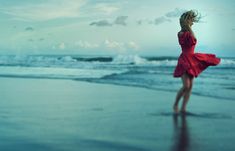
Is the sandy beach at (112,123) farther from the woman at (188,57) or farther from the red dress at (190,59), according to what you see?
the red dress at (190,59)

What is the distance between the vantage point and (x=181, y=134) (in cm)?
638

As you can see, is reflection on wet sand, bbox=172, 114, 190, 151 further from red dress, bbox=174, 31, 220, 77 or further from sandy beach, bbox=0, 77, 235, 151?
red dress, bbox=174, 31, 220, 77

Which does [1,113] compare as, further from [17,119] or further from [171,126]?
[171,126]

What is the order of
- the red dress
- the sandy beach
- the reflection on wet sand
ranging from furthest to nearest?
the red dress < the sandy beach < the reflection on wet sand

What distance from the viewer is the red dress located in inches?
326

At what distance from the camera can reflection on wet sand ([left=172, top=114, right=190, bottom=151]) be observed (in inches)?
218

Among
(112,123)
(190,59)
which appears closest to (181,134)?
(112,123)

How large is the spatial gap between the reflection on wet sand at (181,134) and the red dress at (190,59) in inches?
34.0

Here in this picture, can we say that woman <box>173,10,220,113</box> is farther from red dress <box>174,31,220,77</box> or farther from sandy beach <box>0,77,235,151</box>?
sandy beach <box>0,77,235,151</box>

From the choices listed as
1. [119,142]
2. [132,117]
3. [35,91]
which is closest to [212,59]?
[132,117]

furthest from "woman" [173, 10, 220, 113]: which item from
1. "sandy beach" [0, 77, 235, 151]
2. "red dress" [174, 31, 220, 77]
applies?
"sandy beach" [0, 77, 235, 151]

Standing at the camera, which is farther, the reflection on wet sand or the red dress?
the red dress

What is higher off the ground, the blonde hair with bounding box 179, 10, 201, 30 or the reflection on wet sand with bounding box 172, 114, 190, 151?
the blonde hair with bounding box 179, 10, 201, 30

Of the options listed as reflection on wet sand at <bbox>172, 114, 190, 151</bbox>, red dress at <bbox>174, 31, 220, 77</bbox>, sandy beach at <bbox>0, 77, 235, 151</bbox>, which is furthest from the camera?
red dress at <bbox>174, 31, 220, 77</bbox>
